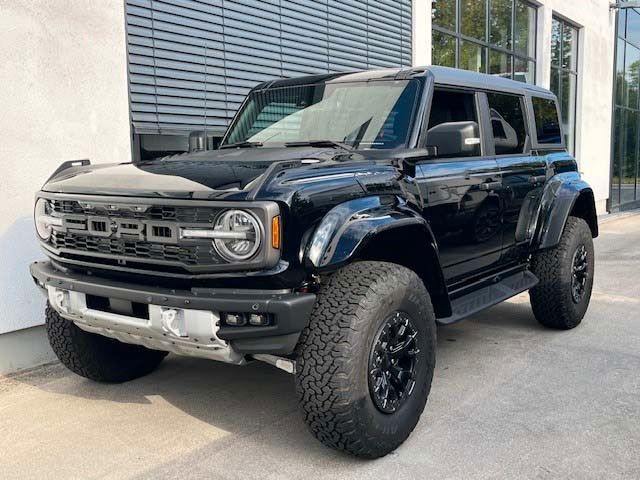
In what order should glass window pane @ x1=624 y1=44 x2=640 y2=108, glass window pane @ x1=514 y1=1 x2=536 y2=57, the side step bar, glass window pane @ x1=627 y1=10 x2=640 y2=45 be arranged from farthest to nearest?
glass window pane @ x1=624 y1=44 x2=640 y2=108, glass window pane @ x1=627 y1=10 x2=640 y2=45, glass window pane @ x1=514 y1=1 x2=536 y2=57, the side step bar

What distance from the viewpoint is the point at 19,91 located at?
4.44m

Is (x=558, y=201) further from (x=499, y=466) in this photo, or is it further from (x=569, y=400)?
(x=499, y=466)

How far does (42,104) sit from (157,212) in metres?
2.31

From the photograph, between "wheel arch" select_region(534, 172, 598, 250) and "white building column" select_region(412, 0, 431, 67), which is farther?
"white building column" select_region(412, 0, 431, 67)

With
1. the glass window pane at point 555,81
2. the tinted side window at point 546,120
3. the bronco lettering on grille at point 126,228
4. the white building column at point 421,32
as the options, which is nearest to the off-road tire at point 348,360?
the bronco lettering on grille at point 126,228

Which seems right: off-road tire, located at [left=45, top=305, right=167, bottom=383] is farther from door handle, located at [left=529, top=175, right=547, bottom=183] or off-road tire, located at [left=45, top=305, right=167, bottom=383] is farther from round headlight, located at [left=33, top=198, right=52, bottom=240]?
door handle, located at [left=529, top=175, right=547, bottom=183]

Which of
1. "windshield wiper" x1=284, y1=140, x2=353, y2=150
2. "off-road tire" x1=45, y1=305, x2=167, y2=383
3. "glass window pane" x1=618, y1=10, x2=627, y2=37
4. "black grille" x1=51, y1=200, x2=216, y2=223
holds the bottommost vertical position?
"off-road tire" x1=45, y1=305, x2=167, y2=383

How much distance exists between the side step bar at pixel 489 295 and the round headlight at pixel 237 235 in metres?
1.39

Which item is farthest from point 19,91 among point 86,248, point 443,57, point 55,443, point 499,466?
point 443,57

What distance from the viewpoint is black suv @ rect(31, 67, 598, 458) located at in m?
2.74

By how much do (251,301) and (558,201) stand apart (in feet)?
10.3

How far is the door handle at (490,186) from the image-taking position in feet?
13.6

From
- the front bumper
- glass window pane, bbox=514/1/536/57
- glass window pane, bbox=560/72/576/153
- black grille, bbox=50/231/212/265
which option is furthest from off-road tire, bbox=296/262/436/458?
glass window pane, bbox=560/72/576/153

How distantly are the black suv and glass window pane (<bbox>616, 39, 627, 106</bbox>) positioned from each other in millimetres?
15101
